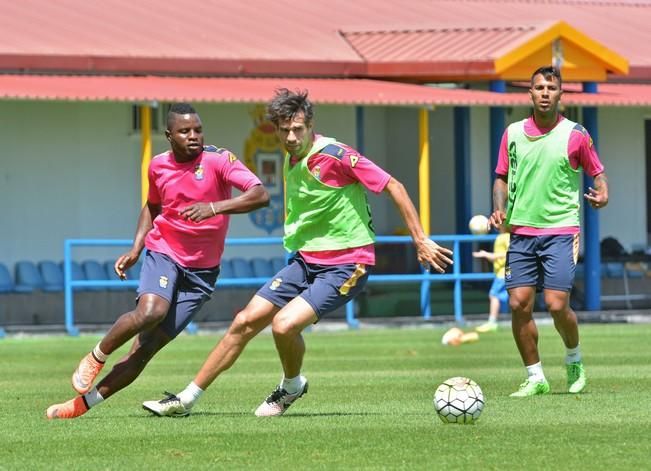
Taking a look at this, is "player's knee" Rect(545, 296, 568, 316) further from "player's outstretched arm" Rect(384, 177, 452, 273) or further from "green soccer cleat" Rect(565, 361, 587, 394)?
"player's outstretched arm" Rect(384, 177, 452, 273)

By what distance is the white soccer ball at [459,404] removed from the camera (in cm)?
985

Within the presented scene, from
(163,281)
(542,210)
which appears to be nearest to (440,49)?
(542,210)

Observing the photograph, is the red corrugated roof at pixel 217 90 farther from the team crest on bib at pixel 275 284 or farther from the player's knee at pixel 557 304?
the team crest on bib at pixel 275 284

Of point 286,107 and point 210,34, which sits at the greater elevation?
point 210,34

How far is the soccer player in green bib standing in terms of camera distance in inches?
462

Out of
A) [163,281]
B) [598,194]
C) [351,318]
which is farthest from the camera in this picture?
[351,318]

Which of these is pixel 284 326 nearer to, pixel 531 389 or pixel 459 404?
pixel 459 404

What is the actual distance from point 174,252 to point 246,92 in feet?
43.4

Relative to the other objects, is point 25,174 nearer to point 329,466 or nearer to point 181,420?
point 181,420

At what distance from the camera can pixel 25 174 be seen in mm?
25406

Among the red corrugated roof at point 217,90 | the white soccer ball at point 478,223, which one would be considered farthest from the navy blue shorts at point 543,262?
the red corrugated roof at point 217,90

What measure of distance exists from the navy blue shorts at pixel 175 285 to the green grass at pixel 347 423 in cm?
64

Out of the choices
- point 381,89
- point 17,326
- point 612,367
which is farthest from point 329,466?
point 381,89

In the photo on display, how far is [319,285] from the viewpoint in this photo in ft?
34.1
